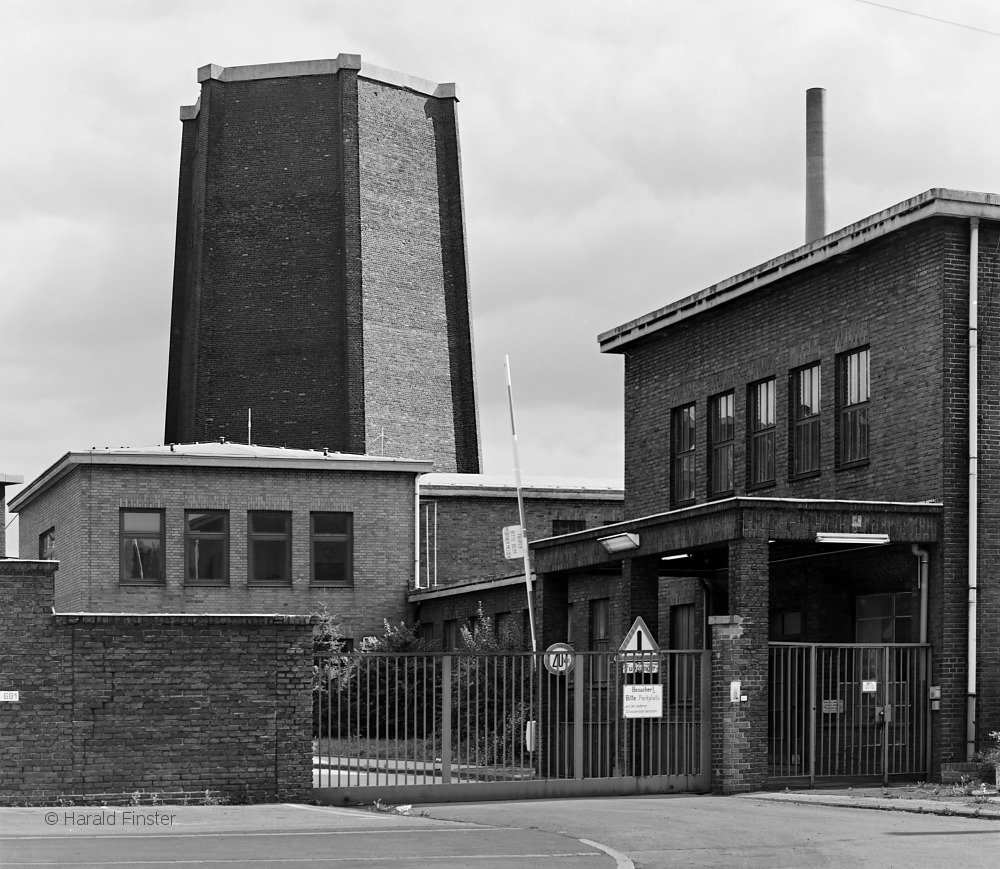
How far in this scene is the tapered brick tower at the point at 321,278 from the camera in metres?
54.8

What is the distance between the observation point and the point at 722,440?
1315 inches

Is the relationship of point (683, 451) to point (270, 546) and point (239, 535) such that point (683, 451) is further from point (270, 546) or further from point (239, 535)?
point (239, 535)

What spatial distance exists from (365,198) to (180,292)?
7.24 m

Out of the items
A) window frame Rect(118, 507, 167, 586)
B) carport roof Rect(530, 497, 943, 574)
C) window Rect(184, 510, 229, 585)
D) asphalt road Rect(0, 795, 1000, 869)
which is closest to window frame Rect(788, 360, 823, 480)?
carport roof Rect(530, 497, 943, 574)

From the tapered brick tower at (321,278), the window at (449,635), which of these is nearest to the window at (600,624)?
the window at (449,635)

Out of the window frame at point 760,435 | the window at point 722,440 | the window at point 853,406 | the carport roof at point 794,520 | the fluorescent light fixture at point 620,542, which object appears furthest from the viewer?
the window at point 722,440

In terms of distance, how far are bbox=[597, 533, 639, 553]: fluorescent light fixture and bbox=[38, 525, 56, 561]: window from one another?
2352 cm

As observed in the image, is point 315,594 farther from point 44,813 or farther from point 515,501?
point 44,813

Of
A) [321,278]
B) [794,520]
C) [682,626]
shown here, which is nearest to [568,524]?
[321,278]

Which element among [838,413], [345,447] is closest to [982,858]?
[838,413]

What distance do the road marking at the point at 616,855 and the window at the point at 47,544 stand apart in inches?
1318

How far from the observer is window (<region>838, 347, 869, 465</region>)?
2870 centimetres

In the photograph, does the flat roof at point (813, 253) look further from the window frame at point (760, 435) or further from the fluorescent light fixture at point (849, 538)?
the fluorescent light fixture at point (849, 538)

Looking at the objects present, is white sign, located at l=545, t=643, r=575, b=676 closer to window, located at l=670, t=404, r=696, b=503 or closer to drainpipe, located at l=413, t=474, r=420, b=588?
window, located at l=670, t=404, r=696, b=503
